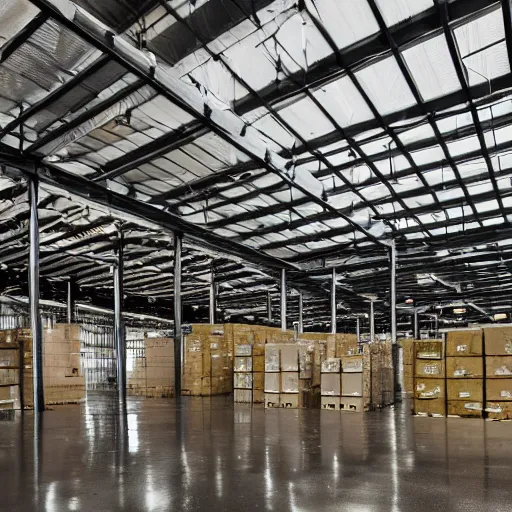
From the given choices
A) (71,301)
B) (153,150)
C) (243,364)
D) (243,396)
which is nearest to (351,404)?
(243,396)

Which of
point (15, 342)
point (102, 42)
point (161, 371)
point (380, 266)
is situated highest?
point (102, 42)

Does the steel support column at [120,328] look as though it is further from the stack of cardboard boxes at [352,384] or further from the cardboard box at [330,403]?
the stack of cardboard boxes at [352,384]

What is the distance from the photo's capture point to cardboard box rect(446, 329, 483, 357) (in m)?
10.9

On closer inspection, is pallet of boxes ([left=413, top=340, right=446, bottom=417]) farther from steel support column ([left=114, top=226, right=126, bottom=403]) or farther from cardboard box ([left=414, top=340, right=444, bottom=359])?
steel support column ([left=114, top=226, right=126, bottom=403])

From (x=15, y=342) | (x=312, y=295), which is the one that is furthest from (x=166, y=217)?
(x=312, y=295)

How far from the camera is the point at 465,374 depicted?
10.9 metres

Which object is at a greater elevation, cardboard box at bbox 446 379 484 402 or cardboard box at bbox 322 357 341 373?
cardboard box at bbox 322 357 341 373

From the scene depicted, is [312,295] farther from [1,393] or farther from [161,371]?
[1,393]

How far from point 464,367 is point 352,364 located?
2.43 meters

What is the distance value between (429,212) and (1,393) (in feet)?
36.3

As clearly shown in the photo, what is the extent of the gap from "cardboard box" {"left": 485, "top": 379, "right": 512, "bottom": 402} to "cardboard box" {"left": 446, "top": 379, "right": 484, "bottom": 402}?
0.18 m

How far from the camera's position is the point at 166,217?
14.3 metres

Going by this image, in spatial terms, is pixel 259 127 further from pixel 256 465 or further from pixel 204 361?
pixel 204 361

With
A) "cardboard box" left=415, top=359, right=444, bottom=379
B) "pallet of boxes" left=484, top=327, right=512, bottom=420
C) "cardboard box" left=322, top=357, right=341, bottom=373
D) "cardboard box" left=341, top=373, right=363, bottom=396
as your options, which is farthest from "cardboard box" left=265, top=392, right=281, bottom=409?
"pallet of boxes" left=484, top=327, right=512, bottom=420
